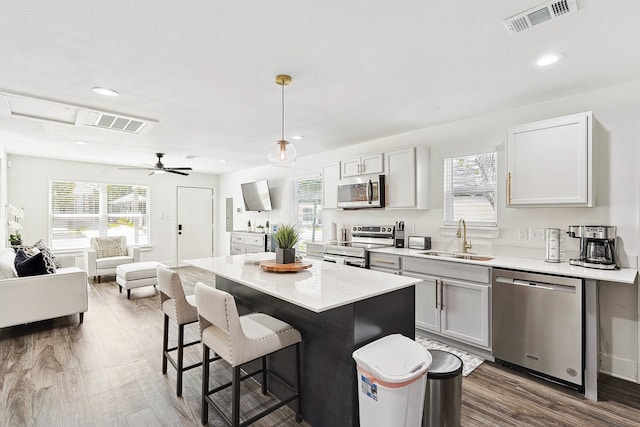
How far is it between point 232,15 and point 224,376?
8.53ft

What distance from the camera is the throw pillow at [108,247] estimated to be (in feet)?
19.9

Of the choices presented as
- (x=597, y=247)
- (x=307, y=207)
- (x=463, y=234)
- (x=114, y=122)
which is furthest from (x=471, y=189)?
(x=114, y=122)

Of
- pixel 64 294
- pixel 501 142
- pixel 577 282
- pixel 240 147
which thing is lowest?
pixel 64 294

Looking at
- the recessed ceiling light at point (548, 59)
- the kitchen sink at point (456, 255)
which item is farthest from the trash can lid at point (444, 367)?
the recessed ceiling light at point (548, 59)

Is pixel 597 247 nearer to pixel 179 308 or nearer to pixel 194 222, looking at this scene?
pixel 179 308

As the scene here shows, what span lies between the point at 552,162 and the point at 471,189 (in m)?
0.91

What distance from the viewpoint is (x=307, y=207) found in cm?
578

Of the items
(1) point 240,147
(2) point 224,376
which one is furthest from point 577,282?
(1) point 240,147

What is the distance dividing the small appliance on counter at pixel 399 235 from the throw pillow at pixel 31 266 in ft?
13.8

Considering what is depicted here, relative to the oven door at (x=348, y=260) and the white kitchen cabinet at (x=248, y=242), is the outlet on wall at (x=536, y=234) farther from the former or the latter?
the white kitchen cabinet at (x=248, y=242)

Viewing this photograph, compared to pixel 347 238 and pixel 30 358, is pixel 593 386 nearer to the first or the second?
pixel 347 238

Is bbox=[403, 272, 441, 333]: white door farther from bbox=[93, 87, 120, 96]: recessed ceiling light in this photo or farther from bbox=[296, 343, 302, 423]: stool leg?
bbox=[93, 87, 120, 96]: recessed ceiling light

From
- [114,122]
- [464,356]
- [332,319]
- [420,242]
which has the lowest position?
[464,356]

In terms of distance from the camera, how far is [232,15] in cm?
171
